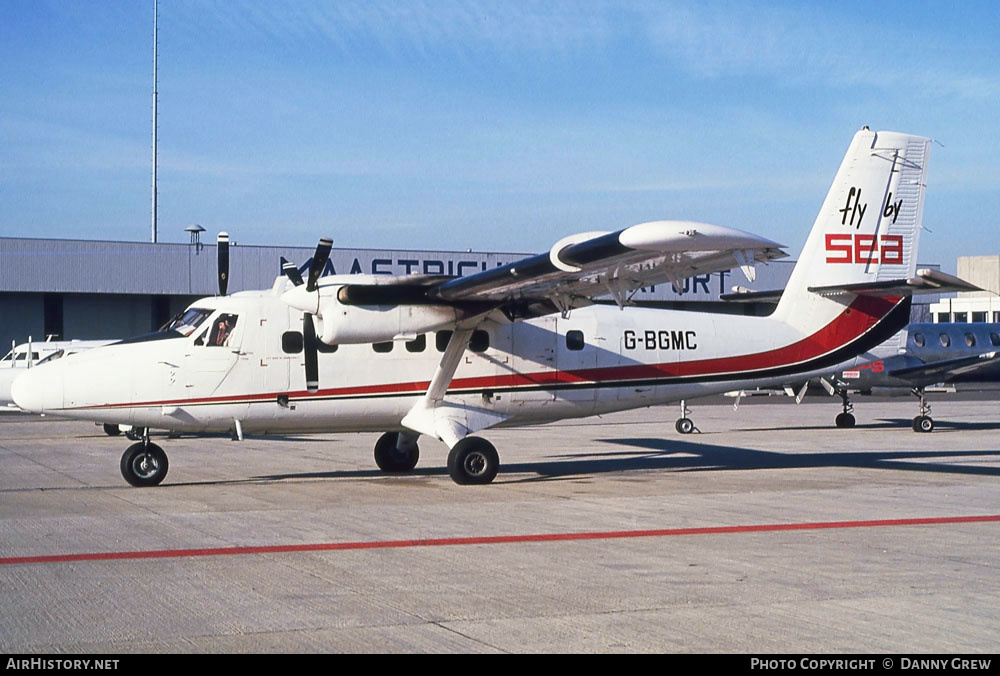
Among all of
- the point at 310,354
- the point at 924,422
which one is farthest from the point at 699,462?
the point at 924,422

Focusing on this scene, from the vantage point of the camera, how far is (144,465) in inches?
595

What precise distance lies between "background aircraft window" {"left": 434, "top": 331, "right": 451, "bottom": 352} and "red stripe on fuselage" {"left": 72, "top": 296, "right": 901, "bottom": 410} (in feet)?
1.98

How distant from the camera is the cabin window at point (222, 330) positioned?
15.3 metres

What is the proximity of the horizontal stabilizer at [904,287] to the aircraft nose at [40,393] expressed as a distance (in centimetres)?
1178

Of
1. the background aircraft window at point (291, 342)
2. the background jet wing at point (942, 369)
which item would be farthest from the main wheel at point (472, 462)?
the background jet wing at point (942, 369)

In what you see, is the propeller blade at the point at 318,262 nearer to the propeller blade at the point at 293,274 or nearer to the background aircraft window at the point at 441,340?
the propeller blade at the point at 293,274

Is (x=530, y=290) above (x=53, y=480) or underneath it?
above

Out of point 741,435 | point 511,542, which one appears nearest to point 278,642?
point 511,542

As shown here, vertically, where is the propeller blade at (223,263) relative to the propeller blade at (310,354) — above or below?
above

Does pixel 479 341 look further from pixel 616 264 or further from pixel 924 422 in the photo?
→ pixel 924 422

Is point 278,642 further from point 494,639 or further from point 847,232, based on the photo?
point 847,232

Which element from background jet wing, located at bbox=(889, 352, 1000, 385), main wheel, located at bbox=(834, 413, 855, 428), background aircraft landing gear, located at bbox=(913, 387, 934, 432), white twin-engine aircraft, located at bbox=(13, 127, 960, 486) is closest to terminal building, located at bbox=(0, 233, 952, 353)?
main wheel, located at bbox=(834, 413, 855, 428)
